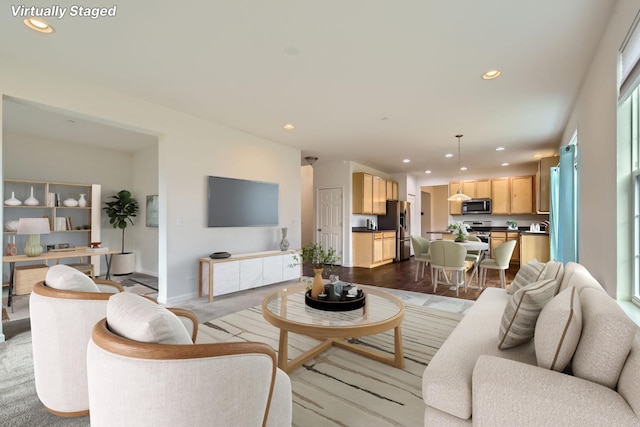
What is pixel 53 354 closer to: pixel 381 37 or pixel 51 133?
pixel 381 37

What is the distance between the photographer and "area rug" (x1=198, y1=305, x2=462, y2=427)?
1.70 m

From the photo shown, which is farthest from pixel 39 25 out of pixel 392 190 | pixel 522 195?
pixel 522 195

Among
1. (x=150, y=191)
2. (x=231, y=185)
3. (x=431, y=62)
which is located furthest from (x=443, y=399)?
(x=150, y=191)

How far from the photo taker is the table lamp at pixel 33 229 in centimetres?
348

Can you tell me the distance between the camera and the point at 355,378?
6.83 ft

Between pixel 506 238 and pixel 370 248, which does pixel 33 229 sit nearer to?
pixel 370 248

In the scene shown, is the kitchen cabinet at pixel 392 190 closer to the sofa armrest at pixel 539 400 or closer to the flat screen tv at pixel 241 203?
the flat screen tv at pixel 241 203

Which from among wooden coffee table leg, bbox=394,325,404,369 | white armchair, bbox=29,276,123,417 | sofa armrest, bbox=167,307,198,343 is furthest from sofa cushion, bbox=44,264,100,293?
wooden coffee table leg, bbox=394,325,404,369

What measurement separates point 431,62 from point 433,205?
29.7ft

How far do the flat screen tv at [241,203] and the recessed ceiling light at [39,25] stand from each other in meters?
2.37

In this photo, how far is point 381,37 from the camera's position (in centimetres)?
229

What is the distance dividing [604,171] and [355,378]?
7.97ft

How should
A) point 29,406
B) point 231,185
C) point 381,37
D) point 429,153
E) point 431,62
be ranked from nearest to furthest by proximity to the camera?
point 29,406 → point 381,37 → point 431,62 → point 231,185 → point 429,153

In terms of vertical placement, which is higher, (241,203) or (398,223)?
(241,203)
